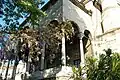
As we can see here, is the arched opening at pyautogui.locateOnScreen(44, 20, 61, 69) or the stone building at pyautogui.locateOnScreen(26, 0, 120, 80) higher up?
the stone building at pyautogui.locateOnScreen(26, 0, 120, 80)

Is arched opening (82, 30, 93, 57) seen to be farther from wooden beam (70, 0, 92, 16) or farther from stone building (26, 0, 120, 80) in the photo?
wooden beam (70, 0, 92, 16)

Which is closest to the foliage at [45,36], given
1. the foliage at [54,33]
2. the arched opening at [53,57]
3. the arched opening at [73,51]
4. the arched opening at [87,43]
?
the foliage at [54,33]

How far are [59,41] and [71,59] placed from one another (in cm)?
468

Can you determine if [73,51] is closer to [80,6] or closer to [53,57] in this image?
[53,57]

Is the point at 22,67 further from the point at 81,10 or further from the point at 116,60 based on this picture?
the point at 116,60

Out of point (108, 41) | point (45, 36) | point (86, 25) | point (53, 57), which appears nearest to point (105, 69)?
point (45, 36)

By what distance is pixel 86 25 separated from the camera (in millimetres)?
20047

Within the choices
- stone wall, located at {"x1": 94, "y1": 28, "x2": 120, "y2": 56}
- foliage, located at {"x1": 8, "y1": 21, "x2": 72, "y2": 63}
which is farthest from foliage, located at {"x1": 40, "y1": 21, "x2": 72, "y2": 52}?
stone wall, located at {"x1": 94, "y1": 28, "x2": 120, "y2": 56}

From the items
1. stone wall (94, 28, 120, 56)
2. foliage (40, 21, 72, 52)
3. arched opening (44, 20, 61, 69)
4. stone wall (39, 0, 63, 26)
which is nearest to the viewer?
foliage (40, 21, 72, 52)

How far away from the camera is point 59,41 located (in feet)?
57.1

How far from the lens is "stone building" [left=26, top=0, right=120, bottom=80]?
1773cm

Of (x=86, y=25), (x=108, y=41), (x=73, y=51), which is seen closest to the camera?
(x=108, y=41)

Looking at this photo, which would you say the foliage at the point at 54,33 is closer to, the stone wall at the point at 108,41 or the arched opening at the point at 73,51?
the arched opening at the point at 73,51

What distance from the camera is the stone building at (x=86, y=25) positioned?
1773 centimetres
